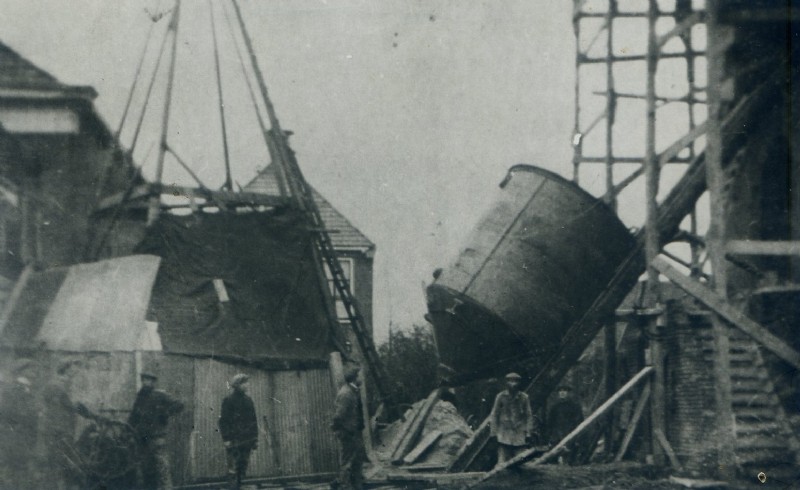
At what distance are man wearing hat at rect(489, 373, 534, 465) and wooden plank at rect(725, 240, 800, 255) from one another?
4.99m

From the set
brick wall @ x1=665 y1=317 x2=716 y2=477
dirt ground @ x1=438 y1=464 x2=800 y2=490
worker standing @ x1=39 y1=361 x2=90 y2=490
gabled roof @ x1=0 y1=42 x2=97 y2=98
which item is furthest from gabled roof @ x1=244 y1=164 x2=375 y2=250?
worker standing @ x1=39 y1=361 x2=90 y2=490

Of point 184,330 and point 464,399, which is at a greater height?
point 184,330

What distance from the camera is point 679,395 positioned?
44.6 ft

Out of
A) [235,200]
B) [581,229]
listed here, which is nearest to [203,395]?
[235,200]

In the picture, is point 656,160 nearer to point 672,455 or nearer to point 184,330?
point 672,455

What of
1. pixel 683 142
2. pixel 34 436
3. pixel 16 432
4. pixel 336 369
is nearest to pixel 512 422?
pixel 336 369

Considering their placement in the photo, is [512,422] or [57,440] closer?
[57,440]

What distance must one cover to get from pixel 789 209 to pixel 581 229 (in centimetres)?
395

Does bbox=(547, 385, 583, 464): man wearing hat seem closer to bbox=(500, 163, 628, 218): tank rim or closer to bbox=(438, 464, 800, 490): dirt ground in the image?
bbox=(438, 464, 800, 490): dirt ground

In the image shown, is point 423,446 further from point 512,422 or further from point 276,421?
point 512,422

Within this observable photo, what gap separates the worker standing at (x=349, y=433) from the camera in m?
12.7

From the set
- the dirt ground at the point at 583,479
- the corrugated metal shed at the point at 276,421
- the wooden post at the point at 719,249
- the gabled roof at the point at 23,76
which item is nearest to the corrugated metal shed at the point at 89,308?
the corrugated metal shed at the point at 276,421

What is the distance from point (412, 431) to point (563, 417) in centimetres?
304

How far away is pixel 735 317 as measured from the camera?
9.74 m
